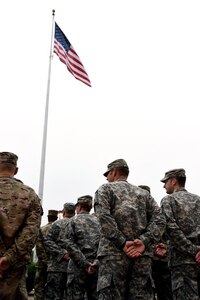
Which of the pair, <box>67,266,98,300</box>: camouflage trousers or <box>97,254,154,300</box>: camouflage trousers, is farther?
<box>67,266,98,300</box>: camouflage trousers

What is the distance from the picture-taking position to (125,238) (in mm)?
4594

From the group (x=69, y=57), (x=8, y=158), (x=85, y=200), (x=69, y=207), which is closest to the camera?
(x=8, y=158)

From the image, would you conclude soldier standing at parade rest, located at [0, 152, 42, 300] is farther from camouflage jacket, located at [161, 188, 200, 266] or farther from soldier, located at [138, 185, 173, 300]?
soldier, located at [138, 185, 173, 300]

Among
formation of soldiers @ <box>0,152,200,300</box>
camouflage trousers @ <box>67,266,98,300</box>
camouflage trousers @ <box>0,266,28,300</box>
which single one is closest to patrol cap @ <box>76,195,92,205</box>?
formation of soldiers @ <box>0,152,200,300</box>

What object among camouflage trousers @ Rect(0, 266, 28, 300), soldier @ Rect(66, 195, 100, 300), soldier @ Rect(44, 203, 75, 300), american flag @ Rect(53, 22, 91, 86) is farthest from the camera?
american flag @ Rect(53, 22, 91, 86)

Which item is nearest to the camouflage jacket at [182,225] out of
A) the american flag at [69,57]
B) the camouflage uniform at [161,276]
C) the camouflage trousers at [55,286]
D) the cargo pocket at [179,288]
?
the cargo pocket at [179,288]

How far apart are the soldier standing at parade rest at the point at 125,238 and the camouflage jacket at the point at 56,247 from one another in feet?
10.5

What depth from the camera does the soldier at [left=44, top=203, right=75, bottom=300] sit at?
25.7 feet

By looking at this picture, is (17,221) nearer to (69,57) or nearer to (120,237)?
(120,237)

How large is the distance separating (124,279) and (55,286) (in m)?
3.64

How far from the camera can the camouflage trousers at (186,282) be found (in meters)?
5.30

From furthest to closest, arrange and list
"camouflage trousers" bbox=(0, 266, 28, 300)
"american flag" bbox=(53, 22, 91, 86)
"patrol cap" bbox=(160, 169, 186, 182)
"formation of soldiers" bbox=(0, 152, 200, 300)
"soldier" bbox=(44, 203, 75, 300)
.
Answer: "american flag" bbox=(53, 22, 91, 86), "soldier" bbox=(44, 203, 75, 300), "patrol cap" bbox=(160, 169, 186, 182), "formation of soldiers" bbox=(0, 152, 200, 300), "camouflage trousers" bbox=(0, 266, 28, 300)

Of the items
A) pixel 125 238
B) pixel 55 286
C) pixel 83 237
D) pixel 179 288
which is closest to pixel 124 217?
pixel 125 238

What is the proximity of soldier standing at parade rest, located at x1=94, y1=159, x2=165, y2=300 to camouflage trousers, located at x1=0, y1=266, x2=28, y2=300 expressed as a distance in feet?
2.59
